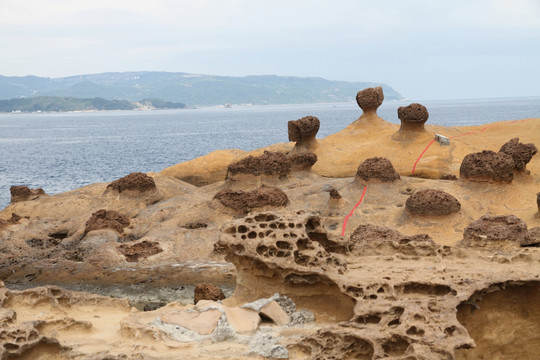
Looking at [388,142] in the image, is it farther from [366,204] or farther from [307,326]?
[307,326]

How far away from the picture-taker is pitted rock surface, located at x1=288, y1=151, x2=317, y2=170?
2291 cm

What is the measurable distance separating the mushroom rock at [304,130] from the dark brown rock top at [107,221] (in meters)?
8.52

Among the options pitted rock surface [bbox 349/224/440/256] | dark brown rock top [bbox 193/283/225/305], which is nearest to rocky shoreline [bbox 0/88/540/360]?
pitted rock surface [bbox 349/224/440/256]

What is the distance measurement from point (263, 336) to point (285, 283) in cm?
138

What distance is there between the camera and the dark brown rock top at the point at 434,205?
17.0 meters

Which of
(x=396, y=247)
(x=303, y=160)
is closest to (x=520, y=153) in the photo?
(x=303, y=160)

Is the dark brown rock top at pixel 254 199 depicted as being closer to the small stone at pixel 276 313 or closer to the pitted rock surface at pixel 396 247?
the pitted rock surface at pixel 396 247

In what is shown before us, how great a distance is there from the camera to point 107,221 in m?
18.9

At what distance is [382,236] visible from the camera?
45.0ft

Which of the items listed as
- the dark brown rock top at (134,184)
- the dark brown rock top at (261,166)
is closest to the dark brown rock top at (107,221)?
the dark brown rock top at (134,184)

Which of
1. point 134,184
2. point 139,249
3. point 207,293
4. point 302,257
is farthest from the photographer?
point 134,184

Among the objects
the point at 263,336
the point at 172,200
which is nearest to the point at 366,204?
the point at 172,200

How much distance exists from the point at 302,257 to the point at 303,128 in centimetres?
1605

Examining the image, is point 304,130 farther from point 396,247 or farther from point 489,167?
point 396,247
